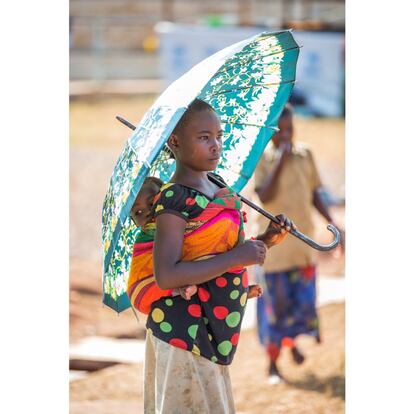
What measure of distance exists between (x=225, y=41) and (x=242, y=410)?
1083 cm

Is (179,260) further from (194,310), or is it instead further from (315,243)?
(315,243)

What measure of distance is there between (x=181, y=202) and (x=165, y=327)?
0.44 meters

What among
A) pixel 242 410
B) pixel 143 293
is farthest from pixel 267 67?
pixel 242 410

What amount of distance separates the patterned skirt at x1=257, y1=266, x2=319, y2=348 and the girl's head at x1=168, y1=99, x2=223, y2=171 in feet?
11.4

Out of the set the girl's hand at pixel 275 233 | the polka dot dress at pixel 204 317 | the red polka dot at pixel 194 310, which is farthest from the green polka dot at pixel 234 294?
the girl's hand at pixel 275 233

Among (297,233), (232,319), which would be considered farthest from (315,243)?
(232,319)

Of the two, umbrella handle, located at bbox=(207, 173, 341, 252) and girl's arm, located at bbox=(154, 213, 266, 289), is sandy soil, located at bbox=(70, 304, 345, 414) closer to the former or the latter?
umbrella handle, located at bbox=(207, 173, 341, 252)

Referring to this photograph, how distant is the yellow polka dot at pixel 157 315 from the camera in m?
3.25

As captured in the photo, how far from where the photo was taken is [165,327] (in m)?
3.24

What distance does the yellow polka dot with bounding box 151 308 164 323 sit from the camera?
128 inches

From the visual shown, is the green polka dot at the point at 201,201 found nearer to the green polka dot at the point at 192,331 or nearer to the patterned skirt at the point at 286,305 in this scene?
the green polka dot at the point at 192,331
